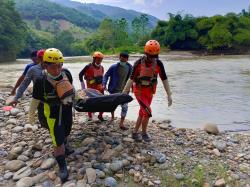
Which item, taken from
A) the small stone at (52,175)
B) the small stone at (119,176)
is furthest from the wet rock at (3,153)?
the small stone at (119,176)

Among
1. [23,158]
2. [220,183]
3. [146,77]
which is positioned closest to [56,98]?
[23,158]

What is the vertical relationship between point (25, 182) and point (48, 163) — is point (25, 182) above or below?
below

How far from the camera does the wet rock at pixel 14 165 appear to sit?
225 inches

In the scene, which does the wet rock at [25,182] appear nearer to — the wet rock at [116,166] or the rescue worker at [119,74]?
the wet rock at [116,166]

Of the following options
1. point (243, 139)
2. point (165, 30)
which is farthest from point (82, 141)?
point (165, 30)

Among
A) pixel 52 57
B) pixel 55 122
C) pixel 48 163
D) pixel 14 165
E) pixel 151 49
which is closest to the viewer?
pixel 52 57

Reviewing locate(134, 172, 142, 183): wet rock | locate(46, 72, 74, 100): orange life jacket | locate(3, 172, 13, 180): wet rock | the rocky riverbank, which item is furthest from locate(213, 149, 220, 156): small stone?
locate(3, 172, 13, 180): wet rock

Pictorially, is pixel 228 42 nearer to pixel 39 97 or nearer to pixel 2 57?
pixel 2 57

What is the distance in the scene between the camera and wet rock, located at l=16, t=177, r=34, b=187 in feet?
17.1

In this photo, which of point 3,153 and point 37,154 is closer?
point 37,154

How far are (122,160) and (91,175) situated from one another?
24.1 inches

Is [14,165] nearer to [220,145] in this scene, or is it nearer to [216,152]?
[216,152]

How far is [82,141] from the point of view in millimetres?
6328

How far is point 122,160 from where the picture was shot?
18.6ft
